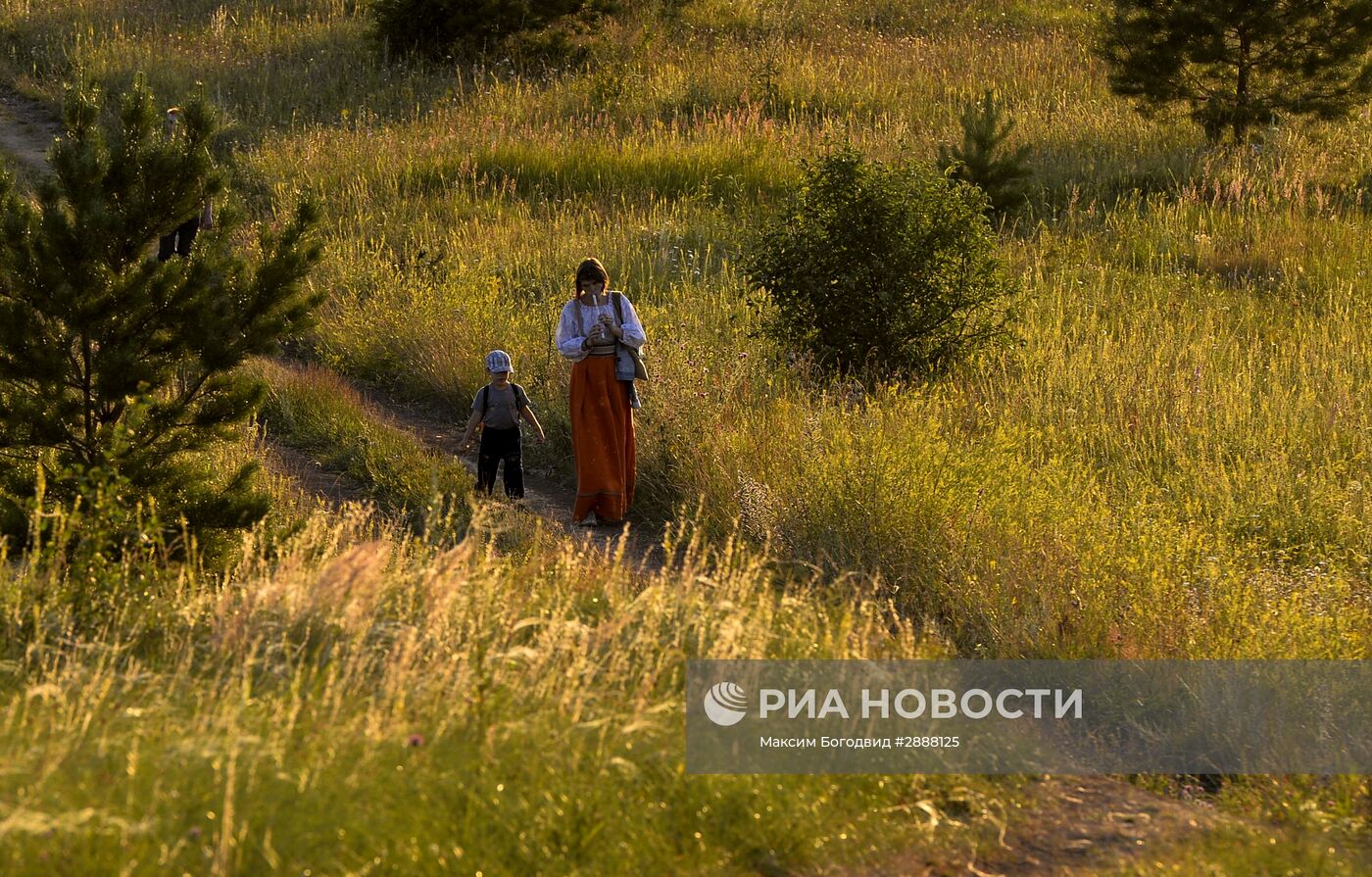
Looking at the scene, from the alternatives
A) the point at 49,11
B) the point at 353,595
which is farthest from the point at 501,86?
the point at 353,595

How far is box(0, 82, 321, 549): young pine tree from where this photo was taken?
620 centimetres

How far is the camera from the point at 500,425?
28.3 ft

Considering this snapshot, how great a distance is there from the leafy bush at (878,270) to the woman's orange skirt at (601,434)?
229 cm

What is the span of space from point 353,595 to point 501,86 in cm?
1839

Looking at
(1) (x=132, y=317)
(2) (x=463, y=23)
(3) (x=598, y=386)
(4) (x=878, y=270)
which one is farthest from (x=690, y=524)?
(2) (x=463, y=23)

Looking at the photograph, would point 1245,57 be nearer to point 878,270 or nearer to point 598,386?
point 878,270

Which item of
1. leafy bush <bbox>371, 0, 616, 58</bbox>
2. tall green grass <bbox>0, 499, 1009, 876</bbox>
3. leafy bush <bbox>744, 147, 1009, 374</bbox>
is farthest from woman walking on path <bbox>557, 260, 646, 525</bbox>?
leafy bush <bbox>371, 0, 616, 58</bbox>

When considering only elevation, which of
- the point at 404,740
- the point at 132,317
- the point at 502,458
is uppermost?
the point at 132,317

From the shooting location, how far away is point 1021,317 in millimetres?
10820

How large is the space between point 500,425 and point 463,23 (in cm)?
1678

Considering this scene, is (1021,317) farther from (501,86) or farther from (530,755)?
(501,86)

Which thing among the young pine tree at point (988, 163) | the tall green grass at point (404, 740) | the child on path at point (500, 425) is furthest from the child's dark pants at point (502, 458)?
the young pine tree at point (988, 163)

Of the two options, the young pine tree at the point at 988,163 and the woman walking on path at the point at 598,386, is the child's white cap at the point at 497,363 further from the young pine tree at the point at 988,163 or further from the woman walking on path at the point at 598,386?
the young pine tree at the point at 988,163

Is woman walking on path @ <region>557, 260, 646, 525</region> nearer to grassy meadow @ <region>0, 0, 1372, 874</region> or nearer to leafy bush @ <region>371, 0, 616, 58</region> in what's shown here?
grassy meadow @ <region>0, 0, 1372, 874</region>
